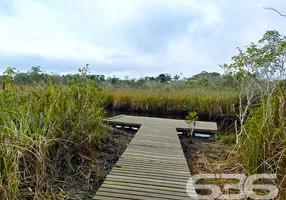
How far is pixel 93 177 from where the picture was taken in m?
2.80

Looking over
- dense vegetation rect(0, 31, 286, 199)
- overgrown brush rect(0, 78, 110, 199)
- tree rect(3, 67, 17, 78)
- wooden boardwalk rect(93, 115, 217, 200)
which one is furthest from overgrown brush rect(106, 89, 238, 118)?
tree rect(3, 67, 17, 78)

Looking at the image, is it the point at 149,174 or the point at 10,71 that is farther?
the point at 10,71

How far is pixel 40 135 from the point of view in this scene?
2357mm

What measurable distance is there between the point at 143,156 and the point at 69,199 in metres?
1.38

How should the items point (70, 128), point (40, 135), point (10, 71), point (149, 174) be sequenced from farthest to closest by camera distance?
point (10, 71) → point (70, 128) → point (149, 174) → point (40, 135)

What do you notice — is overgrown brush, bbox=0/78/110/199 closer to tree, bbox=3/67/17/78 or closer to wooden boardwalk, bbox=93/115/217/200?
tree, bbox=3/67/17/78

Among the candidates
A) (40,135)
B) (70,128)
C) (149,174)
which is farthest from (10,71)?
(149,174)

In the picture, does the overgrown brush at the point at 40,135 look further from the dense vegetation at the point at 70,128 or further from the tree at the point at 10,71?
the tree at the point at 10,71

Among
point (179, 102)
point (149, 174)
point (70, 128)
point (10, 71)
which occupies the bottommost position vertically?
point (149, 174)

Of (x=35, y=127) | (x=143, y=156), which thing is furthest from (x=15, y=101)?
(x=143, y=156)

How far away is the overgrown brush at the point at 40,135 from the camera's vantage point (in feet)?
6.60

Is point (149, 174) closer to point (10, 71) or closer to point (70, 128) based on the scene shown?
point (70, 128)

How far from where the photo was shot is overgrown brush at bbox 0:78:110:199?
2.01m

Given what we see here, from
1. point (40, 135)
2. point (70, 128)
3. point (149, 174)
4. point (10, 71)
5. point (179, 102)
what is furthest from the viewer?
point (179, 102)
